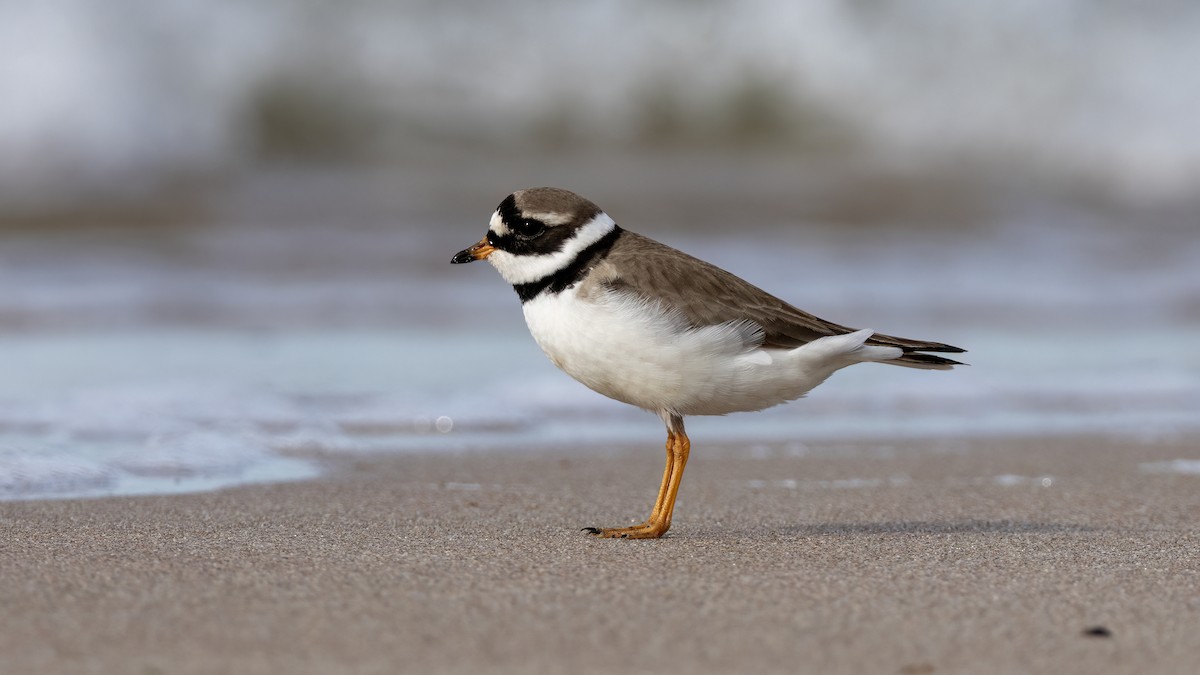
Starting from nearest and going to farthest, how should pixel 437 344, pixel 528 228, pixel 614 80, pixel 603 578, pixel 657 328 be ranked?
1. pixel 603 578
2. pixel 657 328
3. pixel 528 228
4. pixel 437 344
5. pixel 614 80

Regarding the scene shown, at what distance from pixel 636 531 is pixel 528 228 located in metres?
0.91

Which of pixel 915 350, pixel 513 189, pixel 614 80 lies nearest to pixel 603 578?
pixel 915 350

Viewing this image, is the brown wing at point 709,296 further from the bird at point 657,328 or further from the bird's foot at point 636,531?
the bird's foot at point 636,531

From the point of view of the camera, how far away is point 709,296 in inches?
153

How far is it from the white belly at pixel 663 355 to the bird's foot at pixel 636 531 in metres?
0.33

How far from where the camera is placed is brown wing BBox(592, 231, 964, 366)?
150 inches

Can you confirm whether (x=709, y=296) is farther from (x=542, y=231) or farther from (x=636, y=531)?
(x=636, y=531)

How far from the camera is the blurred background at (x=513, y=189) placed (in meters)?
6.13

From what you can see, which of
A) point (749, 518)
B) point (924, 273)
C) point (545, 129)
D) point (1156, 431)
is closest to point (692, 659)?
point (749, 518)

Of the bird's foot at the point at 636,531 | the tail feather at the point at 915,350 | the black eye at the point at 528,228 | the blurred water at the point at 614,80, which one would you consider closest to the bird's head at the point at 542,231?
the black eye at the point at 528,228

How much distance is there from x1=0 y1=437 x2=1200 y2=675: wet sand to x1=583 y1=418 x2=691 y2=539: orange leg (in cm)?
8

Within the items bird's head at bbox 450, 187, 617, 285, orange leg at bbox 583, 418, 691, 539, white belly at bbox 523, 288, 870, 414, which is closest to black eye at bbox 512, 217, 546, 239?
bird's head at bbox 450, 187, 617, 285

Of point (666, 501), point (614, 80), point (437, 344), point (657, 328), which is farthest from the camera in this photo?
point (614, 80)

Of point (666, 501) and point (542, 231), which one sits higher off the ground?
point (542, 231)
